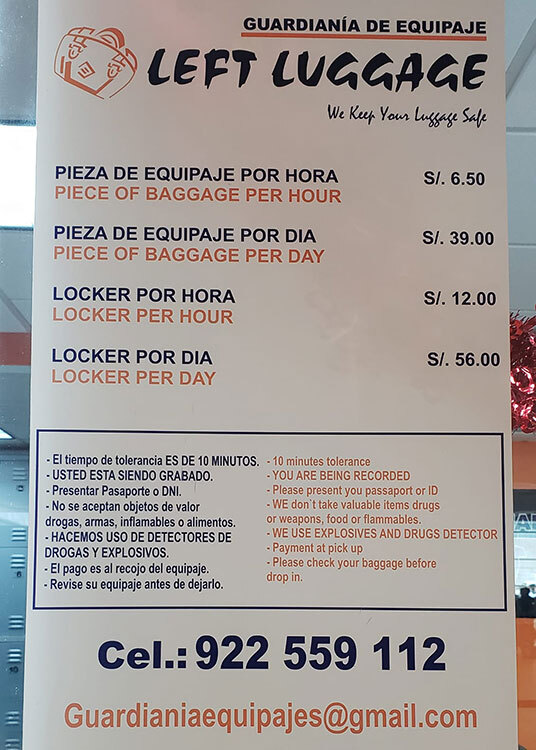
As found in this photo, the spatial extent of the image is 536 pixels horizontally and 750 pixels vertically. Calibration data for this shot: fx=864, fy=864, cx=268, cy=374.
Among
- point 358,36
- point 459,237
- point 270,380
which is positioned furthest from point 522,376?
point 358,36

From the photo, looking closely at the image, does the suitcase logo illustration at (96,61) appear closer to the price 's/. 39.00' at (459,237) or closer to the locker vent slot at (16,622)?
the price 's/. 39.00' at (459,237)

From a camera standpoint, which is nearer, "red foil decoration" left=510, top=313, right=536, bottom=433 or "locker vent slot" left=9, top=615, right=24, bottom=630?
"locker vent slot" left=9, top=615, right=24, bottom=630

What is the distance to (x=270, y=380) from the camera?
115 cm

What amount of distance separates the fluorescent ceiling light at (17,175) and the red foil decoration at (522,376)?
701mm

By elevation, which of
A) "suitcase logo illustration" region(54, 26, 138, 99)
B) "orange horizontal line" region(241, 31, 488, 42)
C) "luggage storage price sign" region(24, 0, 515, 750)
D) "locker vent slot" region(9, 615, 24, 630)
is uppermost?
"orange horizontal line" region(241, 31, 488, 42)

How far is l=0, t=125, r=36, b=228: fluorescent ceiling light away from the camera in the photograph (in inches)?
47.2

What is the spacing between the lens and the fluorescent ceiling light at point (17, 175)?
47.2 inches

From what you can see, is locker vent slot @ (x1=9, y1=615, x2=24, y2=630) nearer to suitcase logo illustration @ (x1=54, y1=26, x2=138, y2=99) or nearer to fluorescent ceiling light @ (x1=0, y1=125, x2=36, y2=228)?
fluorescent ceiling light @ (x1=0, y1=125, x2=36, y2=228)

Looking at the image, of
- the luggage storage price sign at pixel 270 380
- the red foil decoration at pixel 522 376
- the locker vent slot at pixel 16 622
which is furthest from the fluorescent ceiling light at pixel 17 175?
the red foil decoration at pixel 522 376

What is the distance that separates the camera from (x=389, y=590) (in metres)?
1.12

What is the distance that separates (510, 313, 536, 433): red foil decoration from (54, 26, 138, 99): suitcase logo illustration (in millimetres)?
644

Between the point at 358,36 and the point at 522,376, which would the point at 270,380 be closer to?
the point at 522,376

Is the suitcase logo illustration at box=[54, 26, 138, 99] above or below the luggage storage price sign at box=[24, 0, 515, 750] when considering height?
above

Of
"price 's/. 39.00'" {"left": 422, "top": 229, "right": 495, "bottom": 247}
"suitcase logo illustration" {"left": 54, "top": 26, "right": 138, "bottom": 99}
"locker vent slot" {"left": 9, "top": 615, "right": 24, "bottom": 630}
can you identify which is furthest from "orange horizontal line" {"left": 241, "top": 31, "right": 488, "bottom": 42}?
"locker vent slot" {"left": 9, "top": 615, "right": 24, "bottom": 630}
